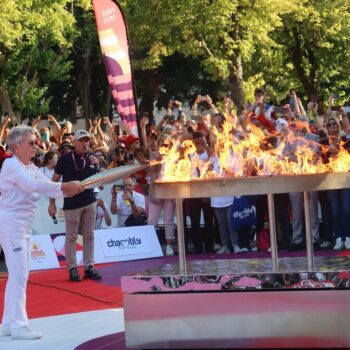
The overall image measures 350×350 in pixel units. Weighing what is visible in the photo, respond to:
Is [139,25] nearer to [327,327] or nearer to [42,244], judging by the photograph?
[42,244]

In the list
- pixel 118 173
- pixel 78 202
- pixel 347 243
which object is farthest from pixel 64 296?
pixel 347 243

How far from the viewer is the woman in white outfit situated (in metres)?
8.22

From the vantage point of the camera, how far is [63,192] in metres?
8.18

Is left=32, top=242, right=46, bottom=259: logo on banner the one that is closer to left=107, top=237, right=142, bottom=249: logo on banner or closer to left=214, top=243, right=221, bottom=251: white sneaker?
left=107, top=237, right=142, bottom=249: logo on banner

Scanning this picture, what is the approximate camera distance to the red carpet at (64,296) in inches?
404

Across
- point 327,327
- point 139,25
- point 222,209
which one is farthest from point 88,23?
point 327,327

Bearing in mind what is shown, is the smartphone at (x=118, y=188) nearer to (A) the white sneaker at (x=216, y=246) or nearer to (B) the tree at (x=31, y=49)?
(A) the white sneaker at (x=216, y=246)

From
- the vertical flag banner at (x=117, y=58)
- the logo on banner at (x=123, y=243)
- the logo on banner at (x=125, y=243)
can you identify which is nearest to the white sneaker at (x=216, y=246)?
the logo on banner at (x=123, y=243)

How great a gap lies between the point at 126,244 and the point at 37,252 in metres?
1.44

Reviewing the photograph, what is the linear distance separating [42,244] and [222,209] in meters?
2.78

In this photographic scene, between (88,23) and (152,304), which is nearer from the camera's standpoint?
(152,304)

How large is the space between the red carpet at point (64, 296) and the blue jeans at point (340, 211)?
162 inches

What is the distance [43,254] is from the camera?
14.2 m

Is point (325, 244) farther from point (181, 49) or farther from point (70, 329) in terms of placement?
point (181, 49)
